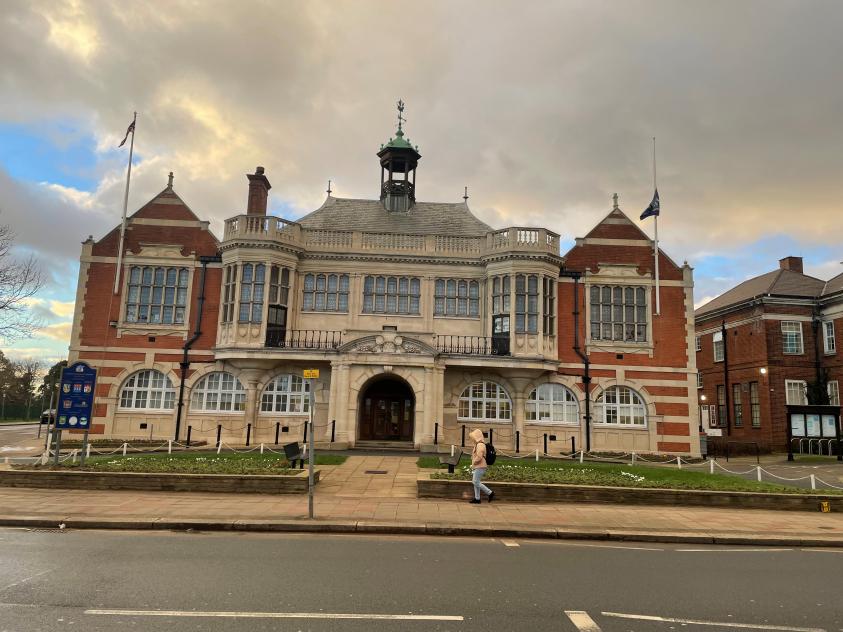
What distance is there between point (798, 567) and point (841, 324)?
32.9 m

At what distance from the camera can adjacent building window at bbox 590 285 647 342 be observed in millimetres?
28594

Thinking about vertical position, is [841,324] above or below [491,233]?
below

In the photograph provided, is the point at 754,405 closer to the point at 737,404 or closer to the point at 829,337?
the point at 737,404

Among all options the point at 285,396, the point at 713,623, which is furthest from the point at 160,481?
the point at 285,396

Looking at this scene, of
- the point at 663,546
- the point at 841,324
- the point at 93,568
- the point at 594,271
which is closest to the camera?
the point at 93,568

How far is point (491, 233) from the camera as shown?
93.3 feet

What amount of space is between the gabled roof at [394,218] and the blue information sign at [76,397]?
16153 millimetres

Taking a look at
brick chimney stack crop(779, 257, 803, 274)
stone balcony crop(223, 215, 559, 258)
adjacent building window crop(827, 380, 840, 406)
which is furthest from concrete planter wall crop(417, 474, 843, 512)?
brick chimney stack crop(779, 257, 803, 274)

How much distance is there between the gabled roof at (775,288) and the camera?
3641 centimetres

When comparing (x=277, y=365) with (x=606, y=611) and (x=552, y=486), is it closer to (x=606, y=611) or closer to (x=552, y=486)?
(x=552, y=486)

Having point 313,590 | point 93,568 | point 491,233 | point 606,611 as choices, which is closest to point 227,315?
point 491,233

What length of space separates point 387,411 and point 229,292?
32.4 feet

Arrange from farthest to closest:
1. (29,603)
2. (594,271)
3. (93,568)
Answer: (594,271), (93,568), (29,603)

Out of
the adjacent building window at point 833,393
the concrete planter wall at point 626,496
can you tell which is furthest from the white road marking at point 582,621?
the adjacent building window at point 833,393
